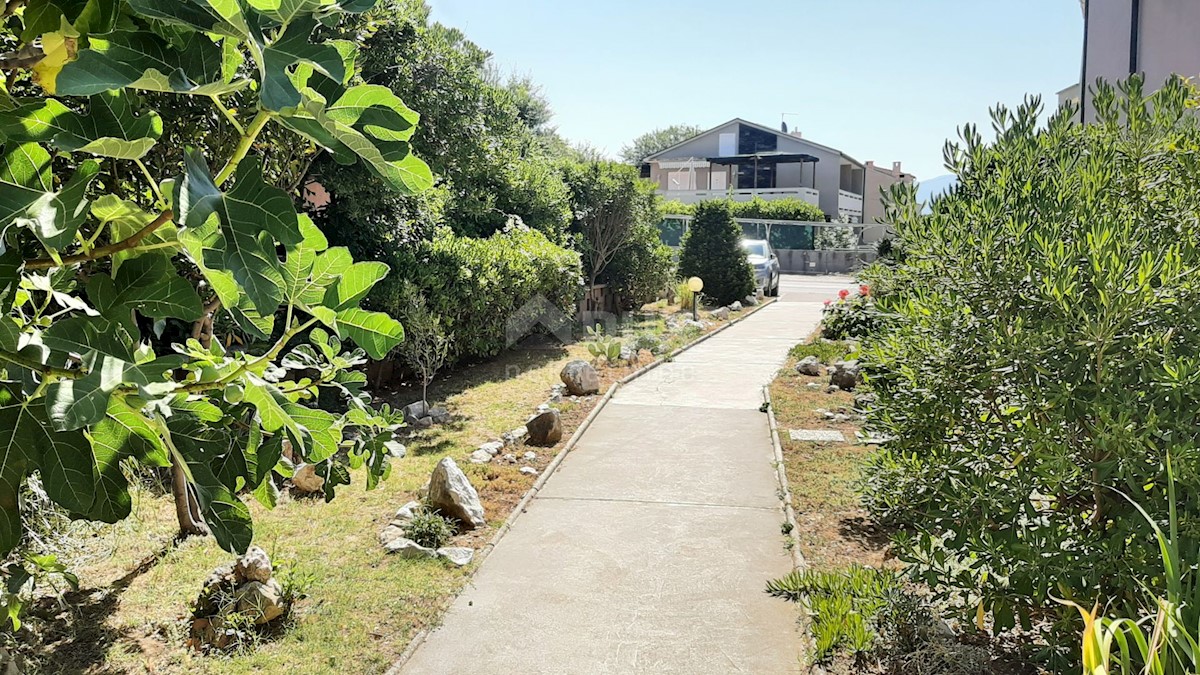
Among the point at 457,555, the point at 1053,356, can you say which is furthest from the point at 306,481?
the point at 1053,356

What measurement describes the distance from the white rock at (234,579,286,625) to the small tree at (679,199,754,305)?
1721 cm

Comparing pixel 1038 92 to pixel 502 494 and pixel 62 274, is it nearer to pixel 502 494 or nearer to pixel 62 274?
pixel 62 274

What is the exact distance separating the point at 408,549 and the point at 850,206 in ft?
164

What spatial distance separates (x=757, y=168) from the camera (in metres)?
48.6

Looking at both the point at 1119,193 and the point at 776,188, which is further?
the point at 776,188

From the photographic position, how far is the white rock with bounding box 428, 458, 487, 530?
5.71 m

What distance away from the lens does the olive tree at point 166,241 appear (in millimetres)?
812

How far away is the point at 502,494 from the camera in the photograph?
6500 mm

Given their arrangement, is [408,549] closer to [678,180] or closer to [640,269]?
[640,269]

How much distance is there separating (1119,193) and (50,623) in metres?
5.76

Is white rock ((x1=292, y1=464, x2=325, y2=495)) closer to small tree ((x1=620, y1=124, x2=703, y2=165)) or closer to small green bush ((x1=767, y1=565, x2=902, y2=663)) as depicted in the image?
small green bush ((x1=767, y1=565, x2=902, y2=663))

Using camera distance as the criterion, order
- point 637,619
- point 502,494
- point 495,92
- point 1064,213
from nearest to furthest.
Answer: point 1064,213 → point 637,619 → point 502,494 → point 495,92

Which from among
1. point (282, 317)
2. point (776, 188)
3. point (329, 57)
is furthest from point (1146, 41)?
point (776, 188)

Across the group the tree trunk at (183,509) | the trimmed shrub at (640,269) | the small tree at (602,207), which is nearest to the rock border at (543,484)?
the tree trunk at (183,509)
